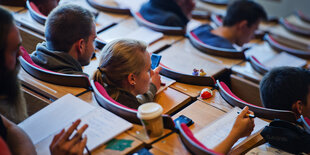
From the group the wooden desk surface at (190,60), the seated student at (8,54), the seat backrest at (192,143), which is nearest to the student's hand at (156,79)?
the wooden desk surface at (190,60)

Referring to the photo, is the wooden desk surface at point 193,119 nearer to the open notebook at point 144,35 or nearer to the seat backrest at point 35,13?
the open notebook at point 144,35

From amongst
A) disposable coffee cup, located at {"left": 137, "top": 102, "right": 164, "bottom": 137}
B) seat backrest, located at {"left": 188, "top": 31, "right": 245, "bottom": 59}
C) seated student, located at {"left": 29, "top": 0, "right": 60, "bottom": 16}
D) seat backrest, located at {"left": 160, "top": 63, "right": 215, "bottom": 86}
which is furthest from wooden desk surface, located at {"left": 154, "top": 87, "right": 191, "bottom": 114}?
seated student, located at {"left": 29, "top": 0, "right": 60, "bottom": 16}

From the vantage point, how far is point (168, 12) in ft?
12.1

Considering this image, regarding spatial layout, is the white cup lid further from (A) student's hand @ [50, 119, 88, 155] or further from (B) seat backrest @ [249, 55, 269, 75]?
(B) seat backrest @ [249, 55, 269, 75]

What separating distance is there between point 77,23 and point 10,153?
0.99m

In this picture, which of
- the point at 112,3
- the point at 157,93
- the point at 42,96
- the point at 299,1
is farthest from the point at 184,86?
the point at 299,1

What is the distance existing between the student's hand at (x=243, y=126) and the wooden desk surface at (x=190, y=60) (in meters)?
0.74

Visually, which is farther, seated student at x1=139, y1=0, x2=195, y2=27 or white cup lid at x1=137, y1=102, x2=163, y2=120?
seated student at x1=139, y1=0, x2=195, y2=27

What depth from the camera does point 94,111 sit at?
1960 millimetres

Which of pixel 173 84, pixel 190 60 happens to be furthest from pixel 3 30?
pixel 190 60

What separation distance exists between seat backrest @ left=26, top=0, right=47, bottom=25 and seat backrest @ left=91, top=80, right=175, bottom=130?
1.11 m

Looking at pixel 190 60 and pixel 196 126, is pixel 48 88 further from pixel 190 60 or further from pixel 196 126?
pixel 190 60

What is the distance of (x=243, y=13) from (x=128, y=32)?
1.18 m

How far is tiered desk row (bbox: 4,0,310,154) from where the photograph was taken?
1845mm
